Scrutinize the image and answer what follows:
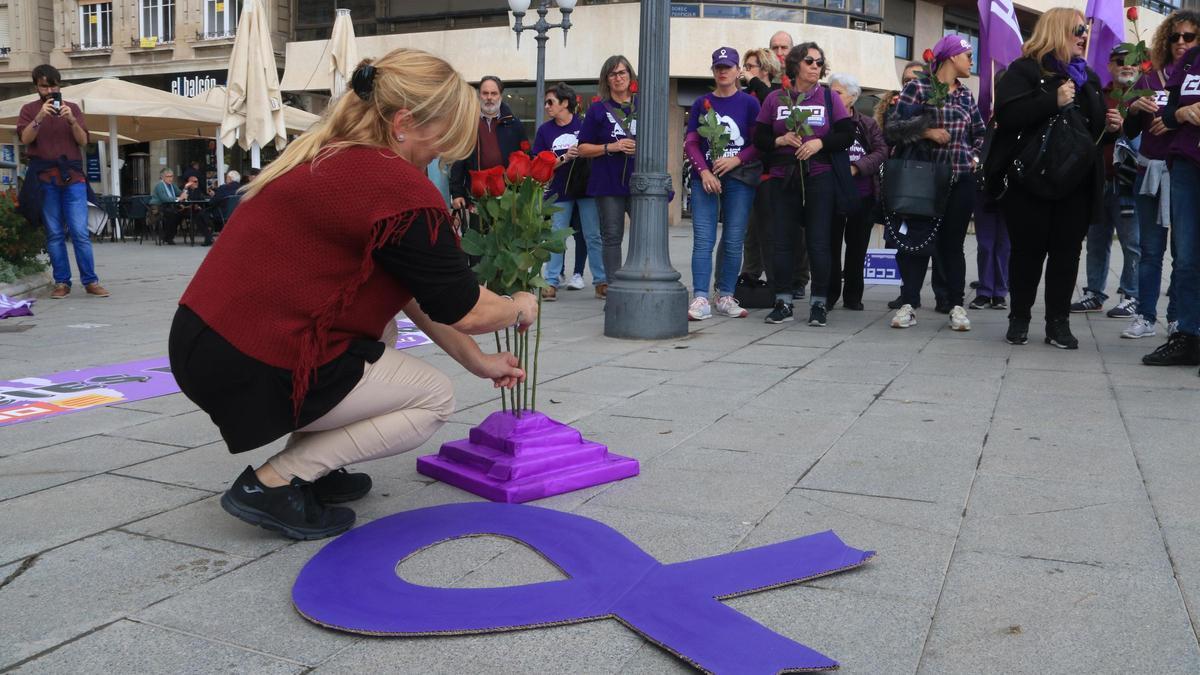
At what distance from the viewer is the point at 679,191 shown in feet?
92.7

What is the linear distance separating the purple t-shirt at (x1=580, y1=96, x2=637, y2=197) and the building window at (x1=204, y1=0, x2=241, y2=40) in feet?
82.5

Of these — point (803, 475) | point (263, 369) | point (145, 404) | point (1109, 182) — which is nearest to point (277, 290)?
point (263, 369)

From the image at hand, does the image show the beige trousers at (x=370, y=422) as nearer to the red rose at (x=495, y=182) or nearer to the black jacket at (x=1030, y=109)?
the red rose at (x=495, y=182)

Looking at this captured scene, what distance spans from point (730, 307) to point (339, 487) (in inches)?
206

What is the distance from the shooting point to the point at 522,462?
362 cm

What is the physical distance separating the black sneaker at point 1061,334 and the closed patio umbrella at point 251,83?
14.4 m

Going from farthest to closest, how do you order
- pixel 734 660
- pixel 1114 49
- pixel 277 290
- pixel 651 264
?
pixel 1114 49 → pixel 651 264 → pixel 277 290 → pixel 734 660

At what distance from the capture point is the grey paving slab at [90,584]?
2475 millimetres

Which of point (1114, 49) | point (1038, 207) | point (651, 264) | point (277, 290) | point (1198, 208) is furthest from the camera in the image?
point (1114, 49)

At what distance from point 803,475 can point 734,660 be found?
1592 millimetres

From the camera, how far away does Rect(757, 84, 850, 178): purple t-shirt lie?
7.48 m

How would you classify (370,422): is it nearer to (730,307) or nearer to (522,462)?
(522,462)

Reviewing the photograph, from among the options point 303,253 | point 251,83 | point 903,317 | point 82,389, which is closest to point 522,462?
point 303,253

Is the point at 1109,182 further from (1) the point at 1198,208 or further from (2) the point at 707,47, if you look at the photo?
(2) the point at 707,47
